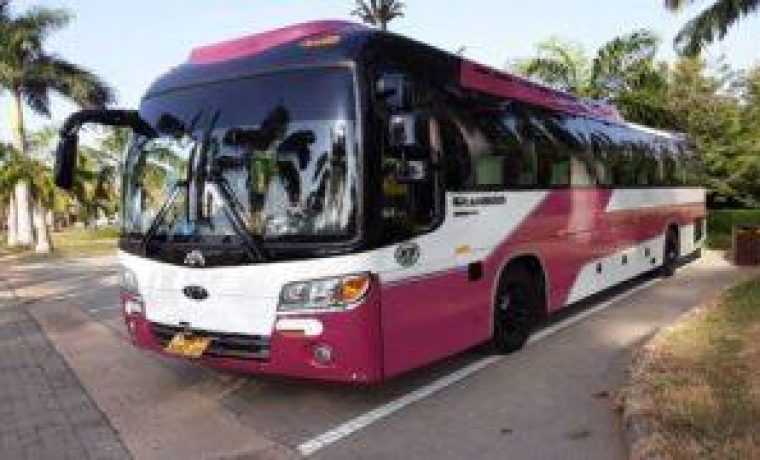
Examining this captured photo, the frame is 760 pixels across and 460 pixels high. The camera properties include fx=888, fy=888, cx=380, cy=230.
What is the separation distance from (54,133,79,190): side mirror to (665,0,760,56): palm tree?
1734 centimetres

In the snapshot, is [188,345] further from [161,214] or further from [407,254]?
[407,254]

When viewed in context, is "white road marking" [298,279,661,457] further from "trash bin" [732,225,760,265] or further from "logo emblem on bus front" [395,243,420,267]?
"trash bin" [732,225,760,265]

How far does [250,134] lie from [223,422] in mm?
2219

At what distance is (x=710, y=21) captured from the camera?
21047mm

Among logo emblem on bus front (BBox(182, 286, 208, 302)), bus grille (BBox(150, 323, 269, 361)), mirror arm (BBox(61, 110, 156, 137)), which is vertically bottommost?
bus grille (BBox(150, 323, 269, 361))

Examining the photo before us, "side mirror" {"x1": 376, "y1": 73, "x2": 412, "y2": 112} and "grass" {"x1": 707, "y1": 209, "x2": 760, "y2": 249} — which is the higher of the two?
"side mirror" {"x1": 376, "y1": 73, "x2": 412, "y2": 112}

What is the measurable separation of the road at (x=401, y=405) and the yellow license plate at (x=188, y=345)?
52 cm

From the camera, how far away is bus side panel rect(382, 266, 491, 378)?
662 cm

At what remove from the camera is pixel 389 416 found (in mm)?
6805

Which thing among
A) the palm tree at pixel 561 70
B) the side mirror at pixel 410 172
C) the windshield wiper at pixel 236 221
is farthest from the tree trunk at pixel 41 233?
the side mirror at pixel 410 172

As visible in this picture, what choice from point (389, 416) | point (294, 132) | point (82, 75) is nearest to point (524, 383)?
point (389, 416)

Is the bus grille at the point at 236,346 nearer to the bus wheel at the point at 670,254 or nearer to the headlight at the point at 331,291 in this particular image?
the headlight at the point at 331,291

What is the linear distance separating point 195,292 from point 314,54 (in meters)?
2.05

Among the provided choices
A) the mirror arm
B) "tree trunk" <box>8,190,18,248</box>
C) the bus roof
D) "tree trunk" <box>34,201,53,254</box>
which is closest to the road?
the mirror arm
